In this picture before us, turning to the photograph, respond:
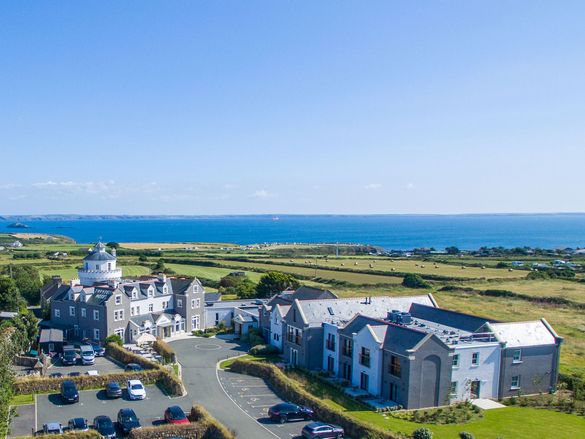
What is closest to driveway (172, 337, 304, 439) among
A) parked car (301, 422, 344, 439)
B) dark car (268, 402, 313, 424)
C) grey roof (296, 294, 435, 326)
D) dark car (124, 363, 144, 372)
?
dark car (268, 402, 313, 424)

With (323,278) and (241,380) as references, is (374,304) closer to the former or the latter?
(241,380)

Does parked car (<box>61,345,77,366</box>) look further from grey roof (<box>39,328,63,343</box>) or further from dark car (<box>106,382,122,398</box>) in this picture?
dark car (<box>106,382,122,398</box>)

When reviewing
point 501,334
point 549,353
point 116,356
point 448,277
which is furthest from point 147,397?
→ point 448,277

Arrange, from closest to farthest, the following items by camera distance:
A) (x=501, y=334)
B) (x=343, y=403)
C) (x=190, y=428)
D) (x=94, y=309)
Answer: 1. (x=190, y=428)
2. (x=343, y=403)
3. (x=501, y=334)
4. (x=94, y=309)

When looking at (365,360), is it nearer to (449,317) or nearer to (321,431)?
(449,317)

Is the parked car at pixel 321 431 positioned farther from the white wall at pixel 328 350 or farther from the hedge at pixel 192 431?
the white wall at pixel 328 350
